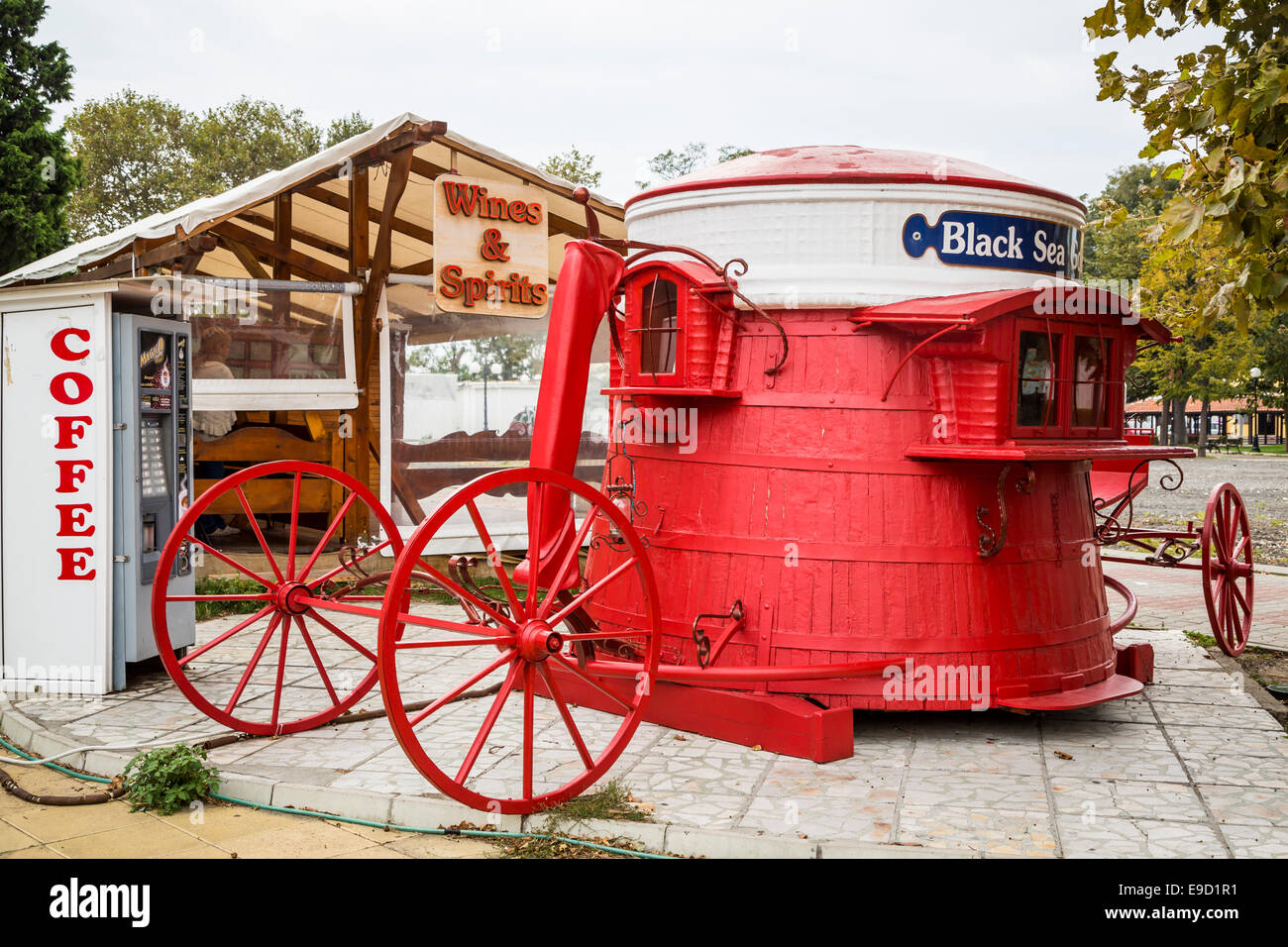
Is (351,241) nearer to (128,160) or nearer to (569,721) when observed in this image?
(569,721)

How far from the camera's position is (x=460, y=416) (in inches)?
548

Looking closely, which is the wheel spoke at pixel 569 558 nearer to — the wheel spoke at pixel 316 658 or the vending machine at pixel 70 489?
the wheel spoke at pixel 316 658

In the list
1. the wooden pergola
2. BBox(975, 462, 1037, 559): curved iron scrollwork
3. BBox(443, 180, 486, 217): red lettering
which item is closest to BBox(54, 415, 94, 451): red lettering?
the wooden pergola

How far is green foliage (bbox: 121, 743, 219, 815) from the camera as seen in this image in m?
5.69

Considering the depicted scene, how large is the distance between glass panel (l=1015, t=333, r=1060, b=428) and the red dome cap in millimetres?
1090

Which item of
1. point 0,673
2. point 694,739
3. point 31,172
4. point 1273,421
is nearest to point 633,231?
point 694,739

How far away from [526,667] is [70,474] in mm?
4135

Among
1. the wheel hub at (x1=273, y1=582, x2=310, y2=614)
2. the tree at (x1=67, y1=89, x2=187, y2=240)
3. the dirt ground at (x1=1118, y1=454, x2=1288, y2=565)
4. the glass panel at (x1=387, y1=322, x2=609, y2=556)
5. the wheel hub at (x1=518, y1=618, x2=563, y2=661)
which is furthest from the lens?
the tree at (x1=67, y1=89, x2=187, y2=240)

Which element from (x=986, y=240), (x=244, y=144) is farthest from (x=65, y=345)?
(x=244, y=144)

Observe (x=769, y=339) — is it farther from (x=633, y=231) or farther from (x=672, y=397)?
(x=633, y=231)

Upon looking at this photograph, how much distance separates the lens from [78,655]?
25.8 ft

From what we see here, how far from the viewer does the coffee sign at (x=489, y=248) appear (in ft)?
40.9

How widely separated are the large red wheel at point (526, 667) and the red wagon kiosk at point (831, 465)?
2.2 inches

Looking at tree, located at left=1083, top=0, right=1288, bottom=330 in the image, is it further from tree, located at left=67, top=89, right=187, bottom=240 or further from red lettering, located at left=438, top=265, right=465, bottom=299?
tree, located at left=67, top=89, right=187, bottom=240
